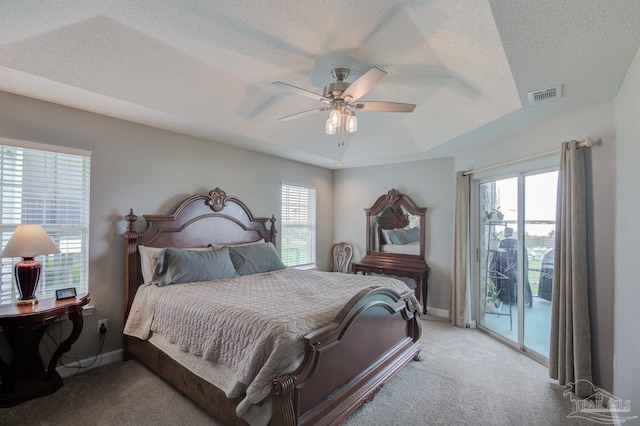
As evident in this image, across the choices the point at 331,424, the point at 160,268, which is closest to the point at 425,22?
the point at 331,424

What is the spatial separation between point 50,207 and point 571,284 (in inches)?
184

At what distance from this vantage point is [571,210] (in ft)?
8.44

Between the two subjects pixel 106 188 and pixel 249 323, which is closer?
pixel 249 323

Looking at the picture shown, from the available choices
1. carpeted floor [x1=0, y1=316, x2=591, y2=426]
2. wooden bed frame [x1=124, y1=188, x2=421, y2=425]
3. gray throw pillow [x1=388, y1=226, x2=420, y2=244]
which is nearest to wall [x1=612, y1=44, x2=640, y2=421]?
carpeted floor [x1=0, y1=316, x2=591, y2=426]

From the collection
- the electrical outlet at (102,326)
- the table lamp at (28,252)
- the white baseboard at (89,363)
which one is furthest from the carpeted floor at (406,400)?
the table lamp at (28,252)

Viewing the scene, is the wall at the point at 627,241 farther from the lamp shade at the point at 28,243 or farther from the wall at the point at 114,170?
the lamp shade at the point at 28,243

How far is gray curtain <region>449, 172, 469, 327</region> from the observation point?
162 inches

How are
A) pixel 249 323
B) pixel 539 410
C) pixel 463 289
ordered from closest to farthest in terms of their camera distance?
1. pixel 249 323
2. pixel 539 410
3. pixel 463 289

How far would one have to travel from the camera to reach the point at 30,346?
246 centimetres

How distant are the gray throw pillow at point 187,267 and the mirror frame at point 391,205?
2740 mm

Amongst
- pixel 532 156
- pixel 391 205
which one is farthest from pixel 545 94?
pixel 391 205

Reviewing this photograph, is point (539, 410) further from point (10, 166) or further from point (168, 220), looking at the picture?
point (10, 166)

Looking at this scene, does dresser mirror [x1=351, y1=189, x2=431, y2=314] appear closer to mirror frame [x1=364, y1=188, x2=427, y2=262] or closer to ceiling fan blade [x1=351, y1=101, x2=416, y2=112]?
mirror frame [x1=364, y1=188, x2=427, y2=262]

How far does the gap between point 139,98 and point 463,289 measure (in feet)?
14.4
